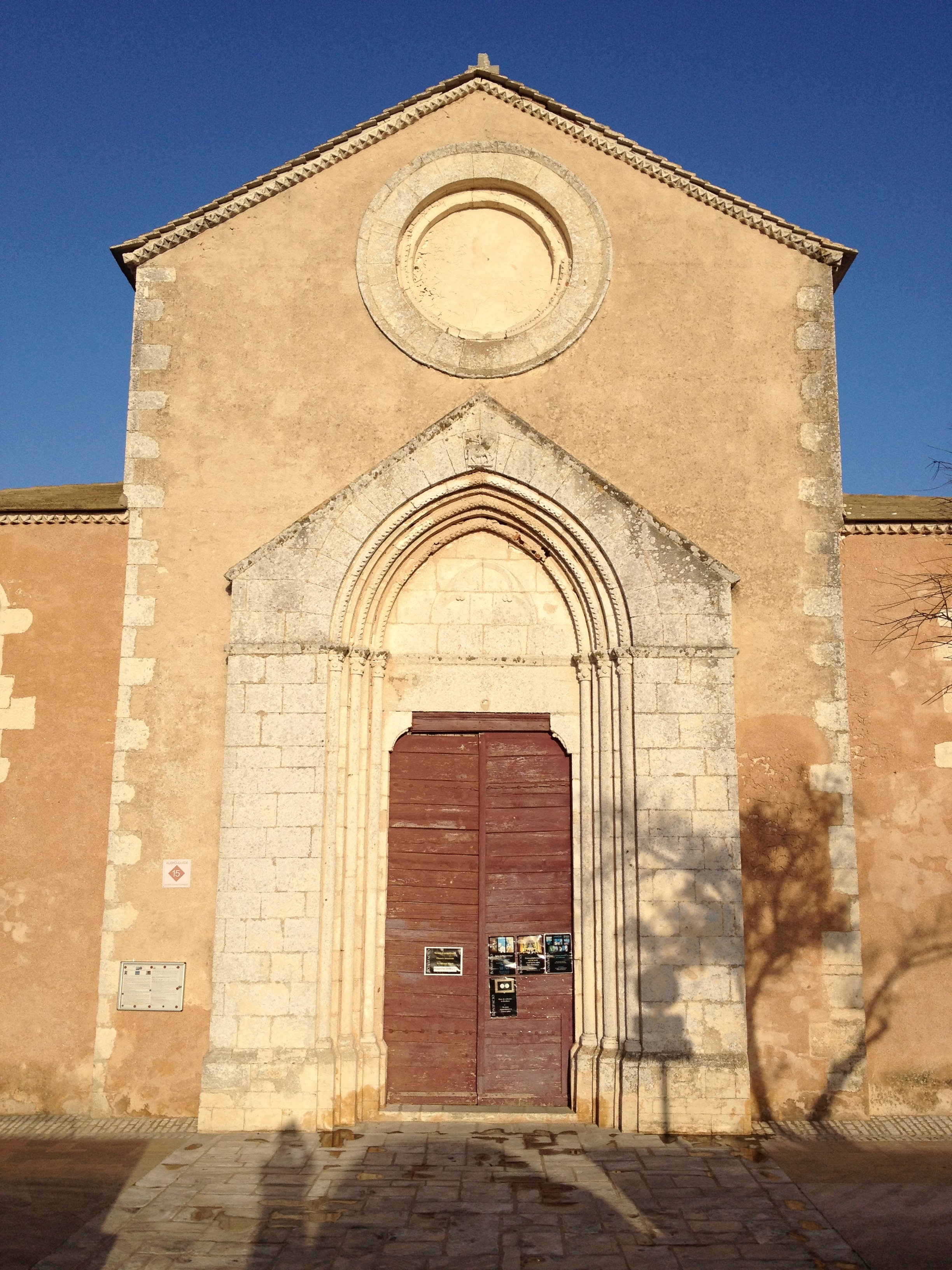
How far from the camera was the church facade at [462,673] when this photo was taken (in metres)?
7.77

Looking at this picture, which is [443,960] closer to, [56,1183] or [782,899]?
[782,899]

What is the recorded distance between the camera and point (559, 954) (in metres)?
8.24

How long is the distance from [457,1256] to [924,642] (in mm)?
5865

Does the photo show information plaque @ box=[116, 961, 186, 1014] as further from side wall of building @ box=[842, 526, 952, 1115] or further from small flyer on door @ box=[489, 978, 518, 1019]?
side wall of building @ box=[842, 526, 952, 1115]

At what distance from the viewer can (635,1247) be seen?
220 inches

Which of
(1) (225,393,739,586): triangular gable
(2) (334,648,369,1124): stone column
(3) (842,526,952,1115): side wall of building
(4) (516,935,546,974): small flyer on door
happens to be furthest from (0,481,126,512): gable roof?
(3) (842,526,952,1115): side wall of building

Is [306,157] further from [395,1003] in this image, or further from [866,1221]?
[866,1221]

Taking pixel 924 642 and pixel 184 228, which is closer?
pixel 924 642

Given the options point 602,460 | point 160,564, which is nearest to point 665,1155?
point 602,460

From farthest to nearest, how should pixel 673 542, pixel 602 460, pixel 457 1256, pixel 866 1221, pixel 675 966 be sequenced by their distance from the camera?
pixel 602 460, pixel 673 542, pixel 675 966, pixel 866 1221, pixel 457 1256

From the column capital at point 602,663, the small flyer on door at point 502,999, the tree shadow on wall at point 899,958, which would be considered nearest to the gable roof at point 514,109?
the column capital at point 602,663

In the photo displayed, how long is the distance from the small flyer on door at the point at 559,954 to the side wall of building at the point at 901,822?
232cm

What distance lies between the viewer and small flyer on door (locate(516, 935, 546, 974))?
26.9ft

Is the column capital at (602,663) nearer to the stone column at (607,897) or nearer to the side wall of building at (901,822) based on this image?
the stone column at (607,897)
